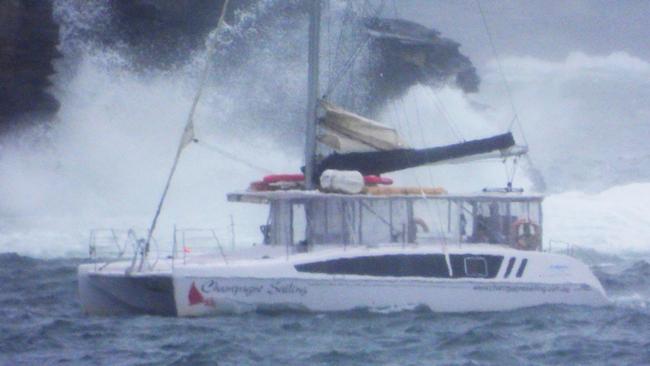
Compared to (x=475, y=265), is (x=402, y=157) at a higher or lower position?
higher

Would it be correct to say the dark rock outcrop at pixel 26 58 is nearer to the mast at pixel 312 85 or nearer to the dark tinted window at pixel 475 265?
the mast at pixel 312 85

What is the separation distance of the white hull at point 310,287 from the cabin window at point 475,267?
0.28ft

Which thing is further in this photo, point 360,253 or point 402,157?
point 402,157

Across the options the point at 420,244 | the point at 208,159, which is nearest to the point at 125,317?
the point at 420,244

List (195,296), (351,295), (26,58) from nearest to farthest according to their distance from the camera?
(195,296)
(351,295)
(26,58)

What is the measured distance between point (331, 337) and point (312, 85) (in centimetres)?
429

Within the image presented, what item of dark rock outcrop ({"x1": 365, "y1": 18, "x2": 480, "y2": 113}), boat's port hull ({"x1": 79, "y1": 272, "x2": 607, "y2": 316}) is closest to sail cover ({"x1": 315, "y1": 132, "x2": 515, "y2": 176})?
boat's port hull ({"x1": 79, "y1": 272, "x2": 607, "y2": 316})

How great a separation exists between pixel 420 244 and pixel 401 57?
23366mm

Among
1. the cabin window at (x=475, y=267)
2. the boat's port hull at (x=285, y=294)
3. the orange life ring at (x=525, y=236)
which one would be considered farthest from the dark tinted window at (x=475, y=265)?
the orange life ring at (x=525, y=236)

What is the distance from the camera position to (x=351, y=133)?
16.7 meters

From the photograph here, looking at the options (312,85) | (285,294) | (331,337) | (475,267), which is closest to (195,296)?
(285,294)

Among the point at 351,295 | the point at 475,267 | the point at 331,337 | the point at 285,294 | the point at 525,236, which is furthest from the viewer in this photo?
the point at 525,236

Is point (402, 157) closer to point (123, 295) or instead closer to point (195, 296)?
point (195, 296)

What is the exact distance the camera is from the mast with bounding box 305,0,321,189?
1614 cm
